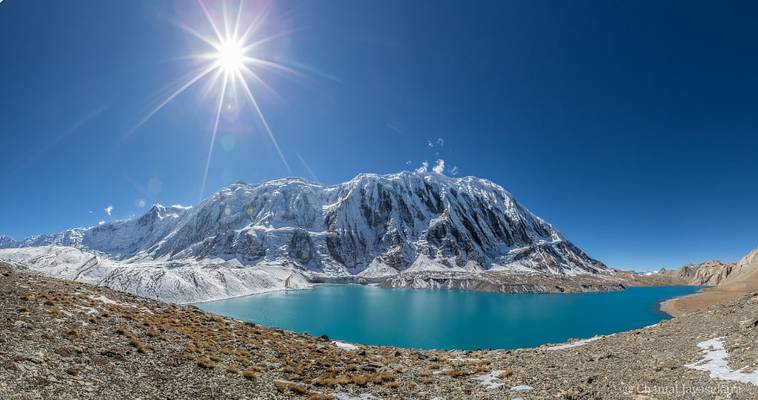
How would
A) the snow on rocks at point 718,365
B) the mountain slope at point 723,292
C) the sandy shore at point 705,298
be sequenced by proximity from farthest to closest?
the mountain slope at point 723,292, the sandy shore at point 705,298, the snow on rocks at point 718,365

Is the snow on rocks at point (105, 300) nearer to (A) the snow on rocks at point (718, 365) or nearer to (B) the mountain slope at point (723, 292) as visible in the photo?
(A) the snow on rocks at point (718, 365)

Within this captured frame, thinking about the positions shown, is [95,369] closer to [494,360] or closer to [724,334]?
[494,360]

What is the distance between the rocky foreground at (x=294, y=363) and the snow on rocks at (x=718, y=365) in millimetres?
69

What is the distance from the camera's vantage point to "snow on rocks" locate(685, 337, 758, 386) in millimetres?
13189

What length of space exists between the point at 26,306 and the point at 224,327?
12.9 m

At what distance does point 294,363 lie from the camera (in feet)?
70.9

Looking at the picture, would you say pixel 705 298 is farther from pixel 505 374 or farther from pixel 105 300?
pixel 105 300

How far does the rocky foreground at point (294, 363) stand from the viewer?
43.9 feet

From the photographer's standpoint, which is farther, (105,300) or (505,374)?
(105,300)

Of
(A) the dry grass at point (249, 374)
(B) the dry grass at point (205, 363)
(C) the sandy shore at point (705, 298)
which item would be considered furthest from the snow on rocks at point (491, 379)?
(C) the sandy shore at point (705, 298)

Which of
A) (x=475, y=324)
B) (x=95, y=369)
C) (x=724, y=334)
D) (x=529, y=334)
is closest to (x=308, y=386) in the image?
(x=95, y=369)

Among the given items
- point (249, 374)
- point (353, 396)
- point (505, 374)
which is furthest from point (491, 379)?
point (249, 374)

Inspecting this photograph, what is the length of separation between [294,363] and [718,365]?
22.7m

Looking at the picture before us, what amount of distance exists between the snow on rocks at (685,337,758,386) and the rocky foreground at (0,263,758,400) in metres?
0.07
